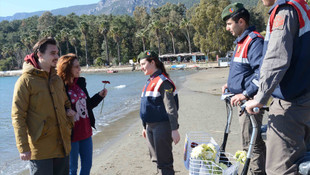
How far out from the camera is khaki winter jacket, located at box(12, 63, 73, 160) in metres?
2.89

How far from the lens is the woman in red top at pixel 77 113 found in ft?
12.7

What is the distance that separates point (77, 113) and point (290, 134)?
2865 mm

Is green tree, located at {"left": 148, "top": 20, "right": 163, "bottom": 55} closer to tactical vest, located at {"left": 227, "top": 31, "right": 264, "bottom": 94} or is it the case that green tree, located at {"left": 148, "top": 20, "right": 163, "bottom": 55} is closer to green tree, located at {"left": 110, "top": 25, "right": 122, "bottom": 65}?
green tree, located at {"left": 110, "top": 25, "right": 122, "bottom": 65}

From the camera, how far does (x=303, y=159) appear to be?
2.36m

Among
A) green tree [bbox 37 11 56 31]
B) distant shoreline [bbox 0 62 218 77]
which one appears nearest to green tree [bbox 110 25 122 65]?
distant shoreline [bbox 0 62 218 77]

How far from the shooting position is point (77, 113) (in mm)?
3951

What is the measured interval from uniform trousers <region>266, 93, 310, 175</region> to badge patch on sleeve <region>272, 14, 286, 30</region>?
2.20 ft

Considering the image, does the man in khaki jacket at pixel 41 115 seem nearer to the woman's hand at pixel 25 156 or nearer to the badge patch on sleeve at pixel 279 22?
the woman's hand at pixel 25 156

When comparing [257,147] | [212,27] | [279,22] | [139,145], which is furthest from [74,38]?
[279,22]

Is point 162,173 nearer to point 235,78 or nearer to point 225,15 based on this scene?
point 235,78

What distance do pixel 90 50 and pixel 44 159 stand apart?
92476 mm

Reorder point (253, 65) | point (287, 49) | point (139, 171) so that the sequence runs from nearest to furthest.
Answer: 1. point (287, 49)
2. point (253, 65)
3. point (139, 171)

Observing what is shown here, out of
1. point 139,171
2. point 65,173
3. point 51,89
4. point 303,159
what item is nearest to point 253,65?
point 303,159

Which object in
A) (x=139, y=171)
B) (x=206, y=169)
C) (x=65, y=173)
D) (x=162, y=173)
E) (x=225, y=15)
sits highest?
(x=225, y=15)
